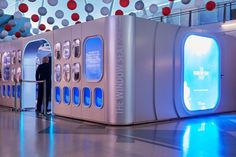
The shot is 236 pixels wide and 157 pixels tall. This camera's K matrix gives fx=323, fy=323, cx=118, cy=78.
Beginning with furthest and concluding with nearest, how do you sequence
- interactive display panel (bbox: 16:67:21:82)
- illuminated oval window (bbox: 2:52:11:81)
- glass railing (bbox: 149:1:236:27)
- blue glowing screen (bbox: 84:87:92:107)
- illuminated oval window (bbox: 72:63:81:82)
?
glass railing (bbox: 149:1:236:27)
illuminated oval window (bbox: 2:52:11:81)
interactive display panel (bbox: 16:67:21:82)
illuminated oval window (bbox: 72:63:81:82)
blue glowing screen (bbox: 84:87:92:107)

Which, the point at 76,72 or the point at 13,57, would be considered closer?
the point at 76,72

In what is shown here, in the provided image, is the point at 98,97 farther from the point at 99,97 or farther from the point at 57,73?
the point at 57,73

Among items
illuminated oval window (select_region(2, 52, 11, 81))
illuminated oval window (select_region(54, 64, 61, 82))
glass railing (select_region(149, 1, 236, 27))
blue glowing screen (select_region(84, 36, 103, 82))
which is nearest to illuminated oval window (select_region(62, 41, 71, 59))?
illuminated oval window (select_region(54, 64, 61, 82))

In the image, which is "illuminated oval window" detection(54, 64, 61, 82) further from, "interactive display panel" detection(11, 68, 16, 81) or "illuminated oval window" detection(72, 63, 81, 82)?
"interactive display panel" detection(11, 68, 16, 81)

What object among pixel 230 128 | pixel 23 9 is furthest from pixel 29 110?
pixel 230 128

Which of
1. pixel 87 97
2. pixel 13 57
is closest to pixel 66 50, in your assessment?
pixel 87 97

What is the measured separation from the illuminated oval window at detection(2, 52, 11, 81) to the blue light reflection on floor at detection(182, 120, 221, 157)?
6.53 m

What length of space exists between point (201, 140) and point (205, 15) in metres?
9.27

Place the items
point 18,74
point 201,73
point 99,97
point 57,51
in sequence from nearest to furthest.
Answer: point 99,97 < point 57,51 < point 201,73 < point 18,74

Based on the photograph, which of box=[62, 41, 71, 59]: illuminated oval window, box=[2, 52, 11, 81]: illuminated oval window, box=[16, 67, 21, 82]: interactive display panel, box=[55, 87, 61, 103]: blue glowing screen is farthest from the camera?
box=[2, 52, 11, 81]: illuminated oval window

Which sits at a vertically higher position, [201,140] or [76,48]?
[76,48]

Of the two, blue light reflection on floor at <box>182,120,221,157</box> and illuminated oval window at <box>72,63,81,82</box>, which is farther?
→ illuminated oval window at <box>72,63,81,82</box>

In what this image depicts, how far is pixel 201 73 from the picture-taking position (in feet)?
27.3

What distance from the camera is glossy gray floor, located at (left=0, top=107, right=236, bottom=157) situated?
4.21 m
